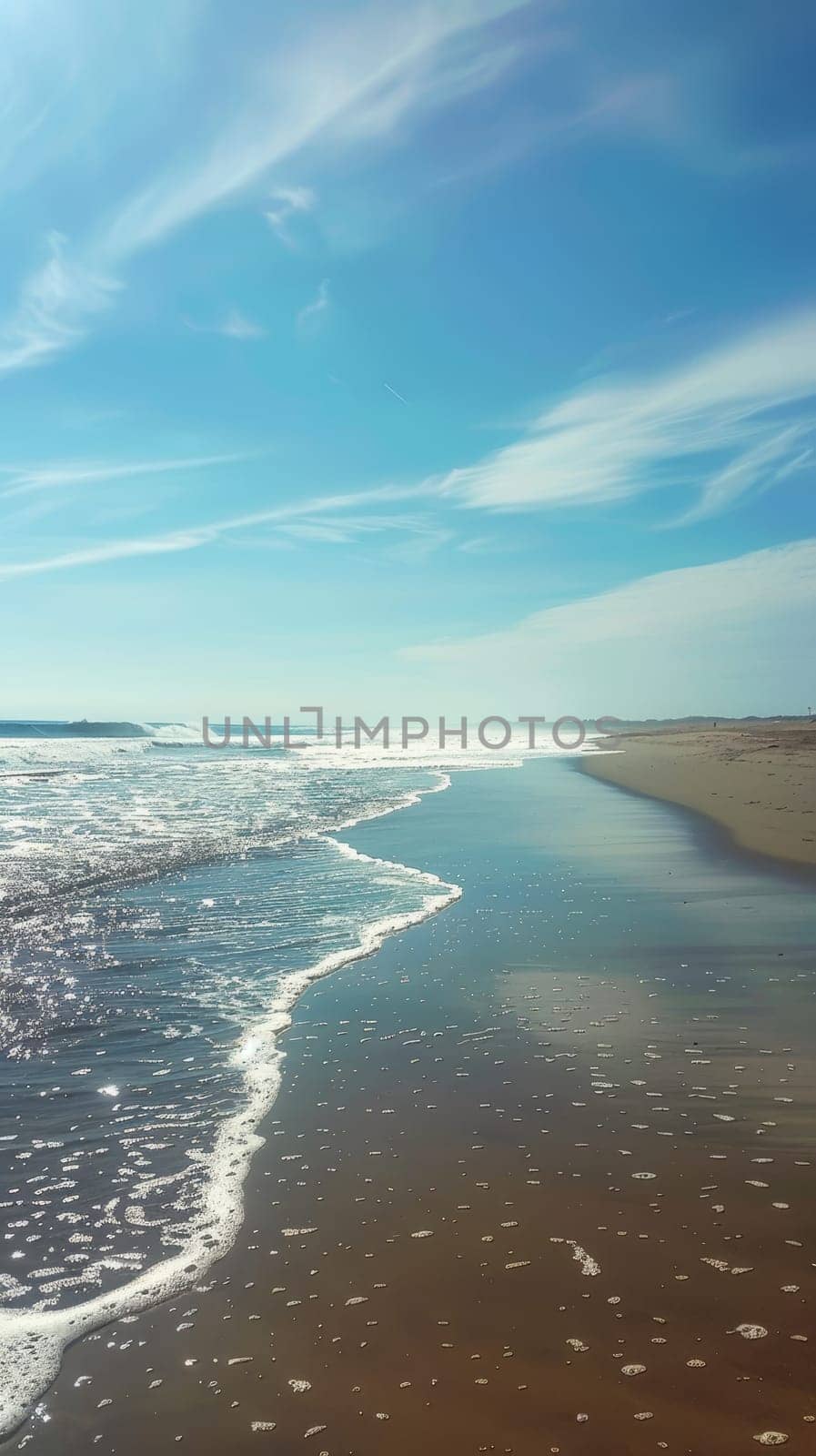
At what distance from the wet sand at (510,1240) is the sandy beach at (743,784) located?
9.42 metres

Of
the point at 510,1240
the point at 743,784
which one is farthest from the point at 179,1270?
the point at 743,784

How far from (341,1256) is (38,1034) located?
441 centimetres

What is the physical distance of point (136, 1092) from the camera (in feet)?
21.3

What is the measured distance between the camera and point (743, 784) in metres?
29.4

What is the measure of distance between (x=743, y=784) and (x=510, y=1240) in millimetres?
27360

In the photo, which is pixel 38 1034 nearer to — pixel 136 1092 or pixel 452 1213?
pixel 136 1092

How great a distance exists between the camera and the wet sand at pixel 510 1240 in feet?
11.0

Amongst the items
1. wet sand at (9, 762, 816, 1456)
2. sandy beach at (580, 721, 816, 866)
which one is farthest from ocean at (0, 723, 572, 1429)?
sandy beach at (580, 721, 816, 866)

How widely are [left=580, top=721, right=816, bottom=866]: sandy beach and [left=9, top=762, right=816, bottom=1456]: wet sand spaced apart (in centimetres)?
942

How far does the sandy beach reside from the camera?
1820 centimetres

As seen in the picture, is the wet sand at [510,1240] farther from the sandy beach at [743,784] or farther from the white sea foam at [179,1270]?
the sandy beach at [743,784]

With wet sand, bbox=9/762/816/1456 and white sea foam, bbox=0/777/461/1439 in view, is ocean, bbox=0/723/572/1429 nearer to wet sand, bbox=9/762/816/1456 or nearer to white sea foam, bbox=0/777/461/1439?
white sea foam, bbox=0/777/461/1439

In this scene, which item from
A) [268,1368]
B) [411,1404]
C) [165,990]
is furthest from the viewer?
[165,990]

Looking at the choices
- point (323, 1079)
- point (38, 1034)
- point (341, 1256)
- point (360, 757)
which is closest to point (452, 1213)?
point (341, 1256)
